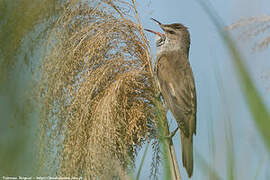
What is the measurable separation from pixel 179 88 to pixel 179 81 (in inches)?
5.6

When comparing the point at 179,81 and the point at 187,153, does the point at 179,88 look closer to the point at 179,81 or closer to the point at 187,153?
the point at 179,81

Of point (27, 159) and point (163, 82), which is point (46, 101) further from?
point (163, 82)

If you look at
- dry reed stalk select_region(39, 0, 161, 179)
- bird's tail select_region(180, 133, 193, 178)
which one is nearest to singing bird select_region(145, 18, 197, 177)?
bird's tail select_region(180, 133, 193, 178)

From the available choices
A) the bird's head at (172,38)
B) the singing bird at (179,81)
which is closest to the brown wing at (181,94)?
the singing bird at (179,81)

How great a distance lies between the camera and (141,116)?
2090 mm

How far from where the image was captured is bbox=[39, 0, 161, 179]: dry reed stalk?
1.72 metres

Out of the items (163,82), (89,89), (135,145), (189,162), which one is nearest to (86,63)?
(89,89)

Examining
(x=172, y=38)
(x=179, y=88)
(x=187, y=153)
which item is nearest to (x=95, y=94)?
(x=187, y=153)

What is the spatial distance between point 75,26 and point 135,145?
2.75 ft

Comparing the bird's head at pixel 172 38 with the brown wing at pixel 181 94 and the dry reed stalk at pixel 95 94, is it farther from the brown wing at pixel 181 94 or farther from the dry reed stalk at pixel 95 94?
the dry reed stalk at pixel 95 94

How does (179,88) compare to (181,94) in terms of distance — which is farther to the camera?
(179,88)

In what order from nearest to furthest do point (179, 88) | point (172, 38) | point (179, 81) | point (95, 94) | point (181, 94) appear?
point (95, 94) → point (181, 94) → point (179, 88) → point (179, 81) → point (172, 38)

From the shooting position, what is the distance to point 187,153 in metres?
2.40

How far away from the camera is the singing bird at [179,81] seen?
254 centimetres
